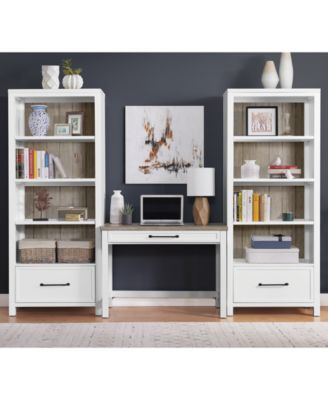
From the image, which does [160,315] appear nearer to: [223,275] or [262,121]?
[223,275]

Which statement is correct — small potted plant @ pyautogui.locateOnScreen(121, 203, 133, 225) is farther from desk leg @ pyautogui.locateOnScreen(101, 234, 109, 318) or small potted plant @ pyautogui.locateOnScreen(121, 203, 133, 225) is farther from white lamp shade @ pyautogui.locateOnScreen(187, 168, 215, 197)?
white lamp shade @ pyautogui.locateOnScreen(187, 168, 215, 197)

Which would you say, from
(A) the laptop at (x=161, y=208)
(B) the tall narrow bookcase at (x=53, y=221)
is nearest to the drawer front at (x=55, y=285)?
(B) the tall narrow bookcase at (x=53, y=221)

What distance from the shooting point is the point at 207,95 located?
6039 millimetres

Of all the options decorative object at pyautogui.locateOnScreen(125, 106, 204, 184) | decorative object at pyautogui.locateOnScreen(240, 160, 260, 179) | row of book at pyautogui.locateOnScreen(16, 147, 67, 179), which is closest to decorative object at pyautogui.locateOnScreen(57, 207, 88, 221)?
row of book at pyautogui.locateOnScreen(16, 147, 67, 179)

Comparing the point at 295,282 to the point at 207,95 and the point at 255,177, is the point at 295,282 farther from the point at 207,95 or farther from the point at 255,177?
the point at 207,95

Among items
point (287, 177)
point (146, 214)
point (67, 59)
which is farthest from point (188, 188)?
point (67, 59)

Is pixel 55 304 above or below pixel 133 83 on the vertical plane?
below

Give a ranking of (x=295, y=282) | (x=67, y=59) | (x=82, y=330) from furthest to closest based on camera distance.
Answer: (x=67, y=59) → (x=295, y=282) → (x=82, y=330)

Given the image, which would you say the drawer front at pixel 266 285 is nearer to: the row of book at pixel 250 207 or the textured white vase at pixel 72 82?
the row of book at pixel 250 207

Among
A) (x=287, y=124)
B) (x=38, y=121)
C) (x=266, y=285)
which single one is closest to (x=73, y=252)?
(x=38, y=121)

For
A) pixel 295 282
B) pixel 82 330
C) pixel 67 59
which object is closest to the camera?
pixel 82 330

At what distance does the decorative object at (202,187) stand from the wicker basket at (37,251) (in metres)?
1.34

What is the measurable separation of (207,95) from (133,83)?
72 centimetres

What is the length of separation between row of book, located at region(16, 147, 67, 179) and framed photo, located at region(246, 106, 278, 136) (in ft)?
6.18
